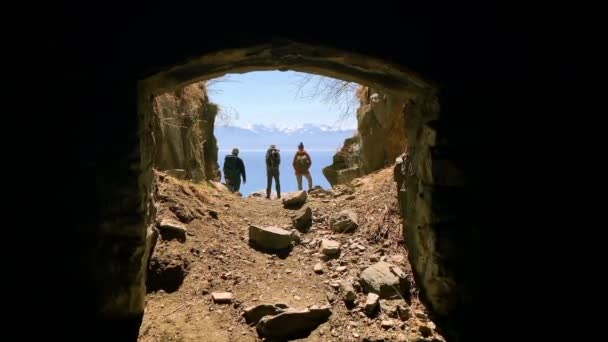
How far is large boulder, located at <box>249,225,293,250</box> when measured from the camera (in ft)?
16.5

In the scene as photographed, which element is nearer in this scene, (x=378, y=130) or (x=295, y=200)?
(x=295, y=200)

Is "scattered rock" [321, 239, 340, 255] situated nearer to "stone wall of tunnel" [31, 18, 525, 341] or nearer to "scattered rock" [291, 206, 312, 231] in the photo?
"scattered rock" [291, 206, 312, 231]

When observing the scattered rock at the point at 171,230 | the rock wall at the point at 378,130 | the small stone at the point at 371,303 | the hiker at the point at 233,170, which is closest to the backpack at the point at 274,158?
the hiker at the point at 233,170

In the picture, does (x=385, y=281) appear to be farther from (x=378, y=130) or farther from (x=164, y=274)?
(x=378, y=130)

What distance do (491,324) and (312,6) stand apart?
2.39m

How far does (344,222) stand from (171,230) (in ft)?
7.19

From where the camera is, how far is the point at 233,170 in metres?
9.59

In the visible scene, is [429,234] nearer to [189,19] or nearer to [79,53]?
[189,19]

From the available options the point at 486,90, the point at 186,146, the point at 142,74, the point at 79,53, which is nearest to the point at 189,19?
the point at 142,74

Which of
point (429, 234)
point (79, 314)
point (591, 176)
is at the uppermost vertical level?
point (591, 176)

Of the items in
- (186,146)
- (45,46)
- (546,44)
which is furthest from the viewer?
(186,146)

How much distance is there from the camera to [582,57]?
2652mm

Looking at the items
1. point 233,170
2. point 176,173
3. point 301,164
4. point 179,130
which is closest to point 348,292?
point 176,173

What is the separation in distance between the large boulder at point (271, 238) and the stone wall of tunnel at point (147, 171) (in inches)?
88.3
